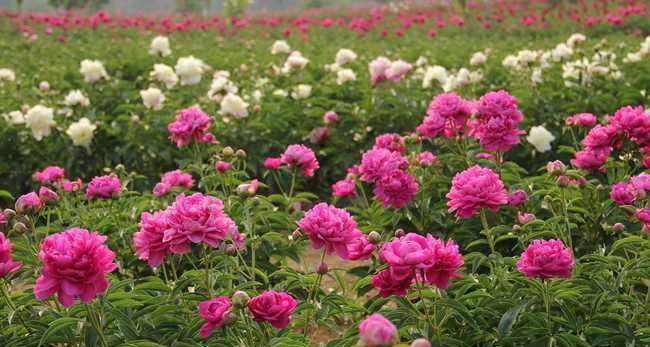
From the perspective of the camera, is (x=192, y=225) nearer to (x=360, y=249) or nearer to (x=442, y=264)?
(x=360, y=249)

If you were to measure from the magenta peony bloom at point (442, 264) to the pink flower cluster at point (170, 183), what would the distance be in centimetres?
193

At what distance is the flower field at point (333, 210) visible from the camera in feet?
7.20

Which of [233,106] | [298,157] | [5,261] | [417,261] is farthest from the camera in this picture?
[233,106]

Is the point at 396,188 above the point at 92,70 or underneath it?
above

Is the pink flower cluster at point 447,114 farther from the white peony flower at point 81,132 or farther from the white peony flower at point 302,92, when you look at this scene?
the white peony flower at point 81,132

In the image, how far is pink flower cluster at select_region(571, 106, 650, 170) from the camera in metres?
3.10

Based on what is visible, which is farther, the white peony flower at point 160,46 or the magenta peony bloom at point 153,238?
the white peony flower at point 160,46

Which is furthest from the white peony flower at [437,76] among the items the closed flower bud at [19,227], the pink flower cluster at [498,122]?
the closed flower bud at [19,227]

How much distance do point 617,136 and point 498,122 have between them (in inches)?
20.0

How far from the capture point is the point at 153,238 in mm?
2197

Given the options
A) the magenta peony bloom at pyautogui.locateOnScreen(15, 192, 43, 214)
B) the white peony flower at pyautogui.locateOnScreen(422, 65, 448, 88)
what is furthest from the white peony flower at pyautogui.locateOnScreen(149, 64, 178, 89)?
the magenta peony bloom at pyautogui.locateOnScreen(15, 192, 43, 214)

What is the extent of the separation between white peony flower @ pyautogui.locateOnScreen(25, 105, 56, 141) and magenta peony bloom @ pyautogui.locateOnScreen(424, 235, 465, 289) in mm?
4243

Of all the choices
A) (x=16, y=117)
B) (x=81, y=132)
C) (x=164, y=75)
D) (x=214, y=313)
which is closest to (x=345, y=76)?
(x=164, y=75)

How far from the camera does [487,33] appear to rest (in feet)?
48.3
